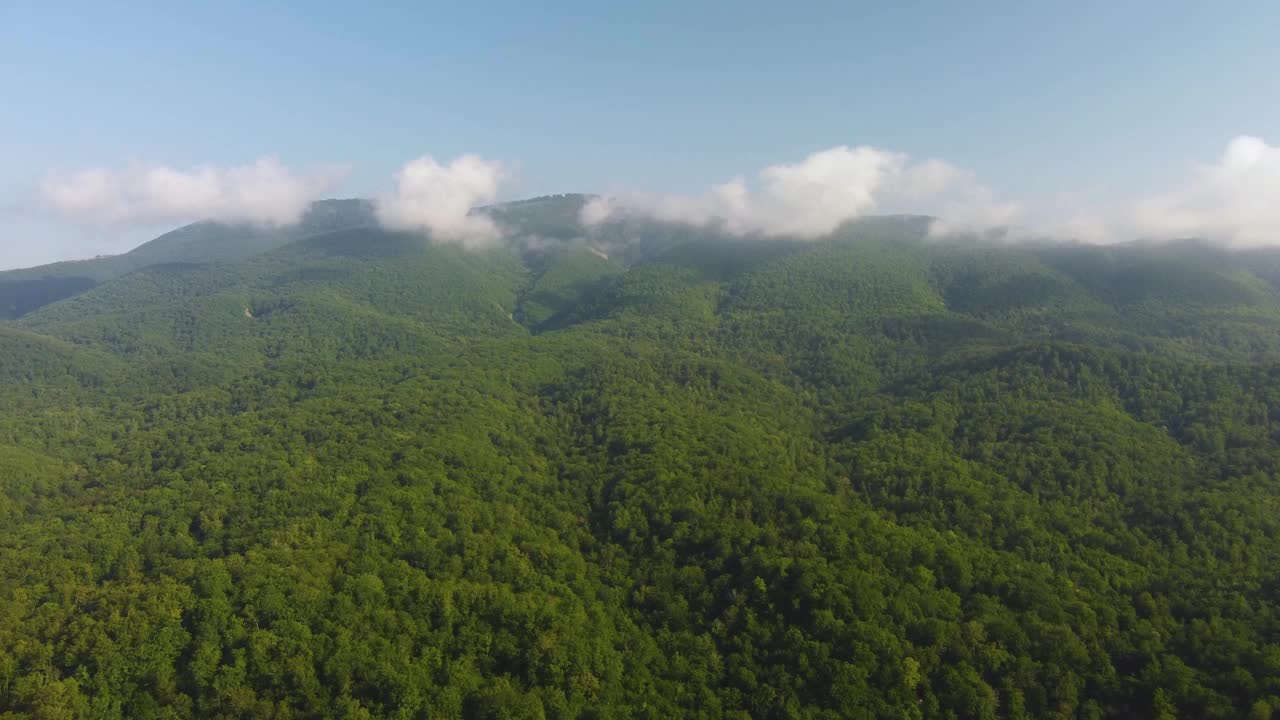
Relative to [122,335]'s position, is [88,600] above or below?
below

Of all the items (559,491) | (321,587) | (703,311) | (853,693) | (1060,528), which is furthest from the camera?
(703,311)

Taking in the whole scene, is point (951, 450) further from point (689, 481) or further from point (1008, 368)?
point (689, 481)

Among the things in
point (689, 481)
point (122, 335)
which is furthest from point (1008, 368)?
point (122, 335)

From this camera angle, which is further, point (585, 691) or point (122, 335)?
point (122, 335)

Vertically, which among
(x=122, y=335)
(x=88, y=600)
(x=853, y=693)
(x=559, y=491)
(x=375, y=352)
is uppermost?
(x=122, y=335)

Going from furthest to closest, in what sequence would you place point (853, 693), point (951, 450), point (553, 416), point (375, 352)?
point (375, 352)
point (553, 416)
point (951, 450)
point (853, 693)

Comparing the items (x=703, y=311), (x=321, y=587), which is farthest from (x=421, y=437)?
(x=703, y=311)
